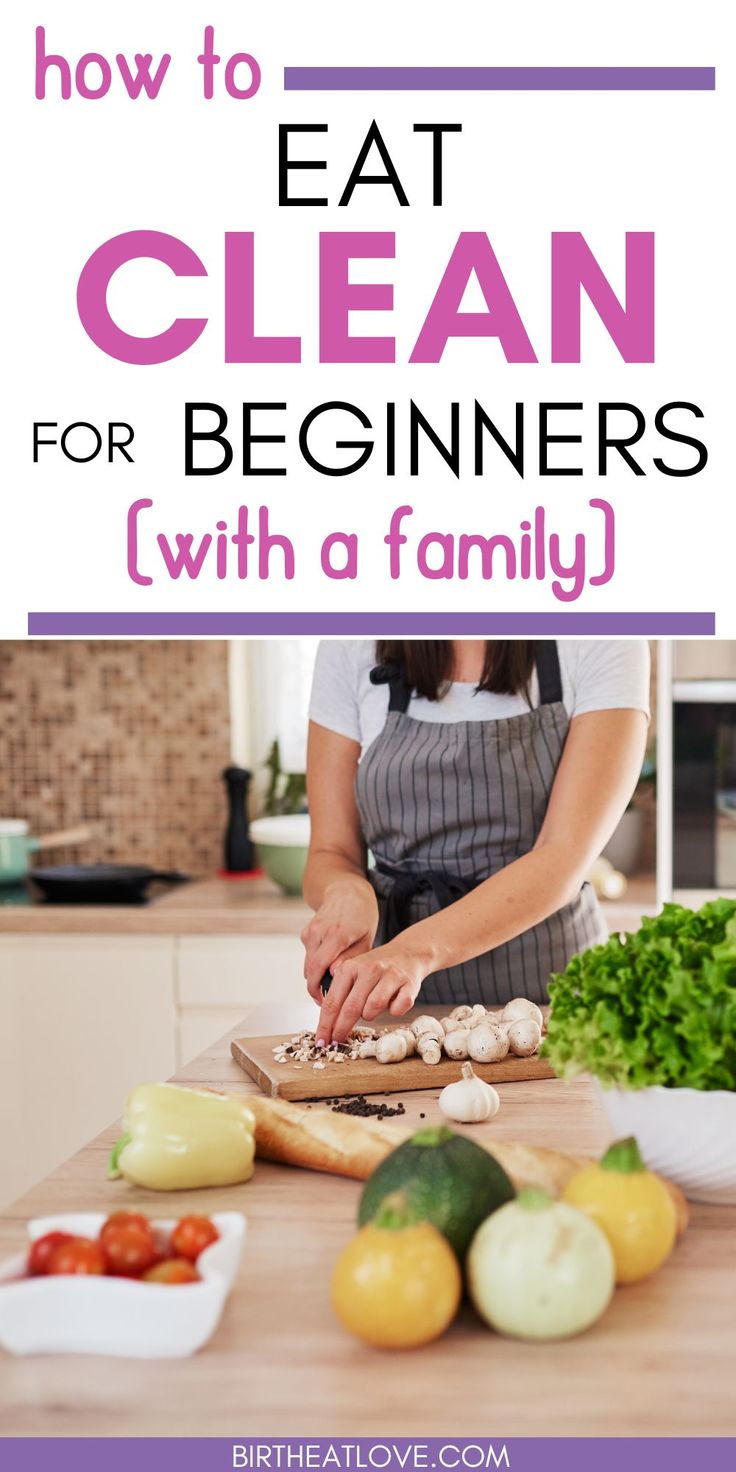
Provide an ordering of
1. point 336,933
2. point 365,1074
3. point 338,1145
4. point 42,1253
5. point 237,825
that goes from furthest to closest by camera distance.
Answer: point 237,825 < point 336,933 < point 365,1074 < point 338,1145 < point 42,1253

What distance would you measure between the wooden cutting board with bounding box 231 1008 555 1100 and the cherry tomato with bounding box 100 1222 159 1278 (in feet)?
1.51

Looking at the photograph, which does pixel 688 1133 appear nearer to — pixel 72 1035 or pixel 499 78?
pixel 499 78

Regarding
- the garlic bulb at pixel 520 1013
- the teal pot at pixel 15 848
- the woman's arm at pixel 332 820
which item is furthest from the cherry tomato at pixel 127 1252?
the teal pot at pixel 15 848

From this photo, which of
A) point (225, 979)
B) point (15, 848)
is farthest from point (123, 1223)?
point (15, 848)

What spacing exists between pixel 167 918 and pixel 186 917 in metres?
0.04

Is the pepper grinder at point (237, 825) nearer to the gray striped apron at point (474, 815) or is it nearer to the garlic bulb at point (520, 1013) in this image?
the gray striped apron at point (474, 815)

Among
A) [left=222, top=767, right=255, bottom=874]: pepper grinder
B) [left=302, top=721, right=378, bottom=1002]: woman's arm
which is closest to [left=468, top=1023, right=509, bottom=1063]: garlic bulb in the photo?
[left=302, top=721, right=378, bottom=1002]: woman's arm

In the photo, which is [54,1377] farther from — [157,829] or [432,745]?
[157,829]

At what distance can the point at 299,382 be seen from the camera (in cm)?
192

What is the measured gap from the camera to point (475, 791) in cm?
181

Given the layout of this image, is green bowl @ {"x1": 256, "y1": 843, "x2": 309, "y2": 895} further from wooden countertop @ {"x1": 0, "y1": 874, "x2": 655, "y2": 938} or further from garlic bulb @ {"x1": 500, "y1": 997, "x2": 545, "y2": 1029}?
garlic bulb @ {"x1": 500, "y1": 997, "x2": 545, "y2": 1029}

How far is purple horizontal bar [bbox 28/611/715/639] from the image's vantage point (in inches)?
76.0
